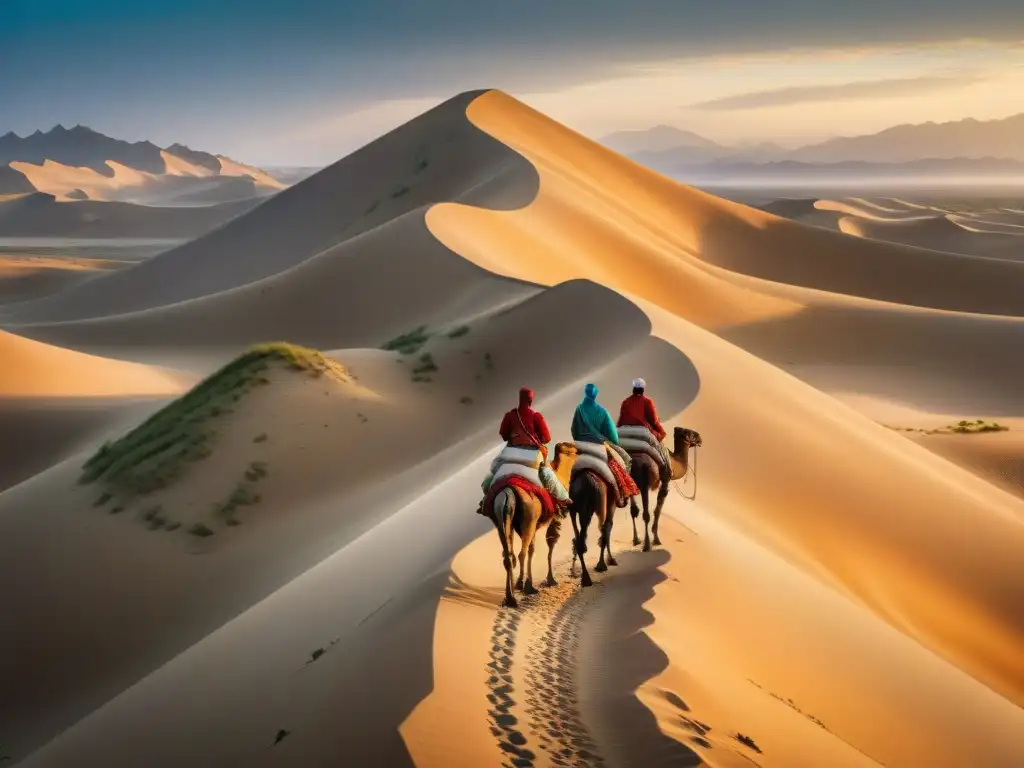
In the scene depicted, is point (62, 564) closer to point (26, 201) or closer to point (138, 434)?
point (138, 434)

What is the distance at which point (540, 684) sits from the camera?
682 cm

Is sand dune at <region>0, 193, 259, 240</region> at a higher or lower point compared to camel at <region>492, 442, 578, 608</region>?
lower

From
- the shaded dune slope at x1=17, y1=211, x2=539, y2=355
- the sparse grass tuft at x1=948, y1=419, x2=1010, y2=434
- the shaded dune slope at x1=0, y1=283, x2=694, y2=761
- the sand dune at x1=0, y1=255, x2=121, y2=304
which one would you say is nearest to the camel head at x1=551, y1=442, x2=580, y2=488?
the shaded dune slope at x1=0, y1=283, x2=694, y2=761

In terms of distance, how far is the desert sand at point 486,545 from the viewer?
7.04 meters

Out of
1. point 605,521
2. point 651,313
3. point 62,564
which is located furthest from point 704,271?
point 605,521

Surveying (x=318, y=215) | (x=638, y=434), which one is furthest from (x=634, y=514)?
(x=318, y=215)

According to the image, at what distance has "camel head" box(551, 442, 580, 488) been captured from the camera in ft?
30.1

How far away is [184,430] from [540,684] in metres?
12.6

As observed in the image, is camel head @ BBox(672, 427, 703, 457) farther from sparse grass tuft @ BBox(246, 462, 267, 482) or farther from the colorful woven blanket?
sparse grass tuft @ BBox(246, 462, 267, 482)

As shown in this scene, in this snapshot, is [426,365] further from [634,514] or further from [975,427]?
[634,514]

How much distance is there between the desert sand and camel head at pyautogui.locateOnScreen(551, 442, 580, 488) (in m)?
0.96

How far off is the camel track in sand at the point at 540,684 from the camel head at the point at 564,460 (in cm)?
102

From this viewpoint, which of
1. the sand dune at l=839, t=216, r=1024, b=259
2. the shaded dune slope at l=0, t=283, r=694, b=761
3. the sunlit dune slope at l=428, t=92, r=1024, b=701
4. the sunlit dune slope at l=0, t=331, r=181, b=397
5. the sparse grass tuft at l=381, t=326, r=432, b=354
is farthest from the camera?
the sand dune at l=839, t=216, r=1024, b=259

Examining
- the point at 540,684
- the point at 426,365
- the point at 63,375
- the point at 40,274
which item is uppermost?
the point at 540,684
